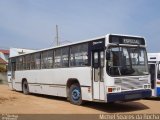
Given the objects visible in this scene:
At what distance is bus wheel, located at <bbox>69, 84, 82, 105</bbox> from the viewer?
14.8 metres

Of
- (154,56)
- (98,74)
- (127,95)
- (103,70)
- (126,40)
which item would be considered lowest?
(127,95)

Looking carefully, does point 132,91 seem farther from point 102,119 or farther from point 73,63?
point 73,63

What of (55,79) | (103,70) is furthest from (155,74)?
(103,70)

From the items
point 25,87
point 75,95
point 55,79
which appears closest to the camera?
point 75,95

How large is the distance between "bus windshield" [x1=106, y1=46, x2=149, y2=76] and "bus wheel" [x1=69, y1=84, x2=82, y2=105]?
267 cm

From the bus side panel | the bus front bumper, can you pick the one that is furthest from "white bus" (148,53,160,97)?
the bus side panel

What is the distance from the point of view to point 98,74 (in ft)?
43.4

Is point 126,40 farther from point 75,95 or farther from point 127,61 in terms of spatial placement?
point 75,95

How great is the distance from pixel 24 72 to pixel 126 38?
992cm

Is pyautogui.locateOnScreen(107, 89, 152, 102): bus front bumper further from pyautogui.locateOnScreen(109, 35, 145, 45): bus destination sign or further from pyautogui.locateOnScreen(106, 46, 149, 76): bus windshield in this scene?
pyautogui.locateOnScreen(109, 35, 145, 45): bus destination sign

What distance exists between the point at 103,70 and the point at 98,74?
49 centimetres

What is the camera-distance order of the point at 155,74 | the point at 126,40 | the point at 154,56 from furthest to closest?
the point at 154,56 < the point at 155,74 < the point at 126,40

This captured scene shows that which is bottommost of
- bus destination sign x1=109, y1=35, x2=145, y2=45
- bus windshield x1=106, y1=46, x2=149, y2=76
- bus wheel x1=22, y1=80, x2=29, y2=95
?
bus wheel x1=22, y1=80, x2=29, y2=95

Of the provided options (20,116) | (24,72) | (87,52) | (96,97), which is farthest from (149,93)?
(24,72)
